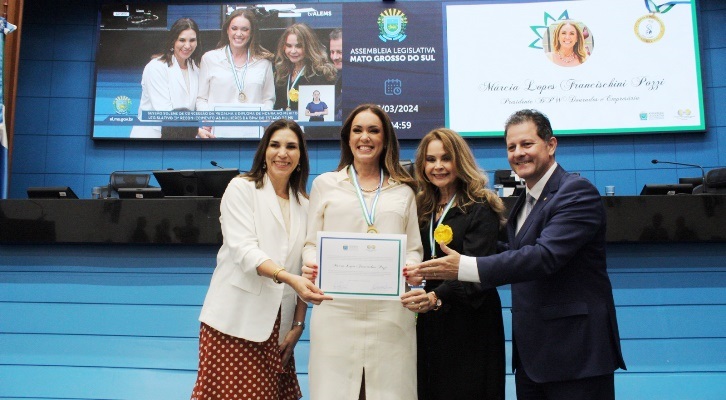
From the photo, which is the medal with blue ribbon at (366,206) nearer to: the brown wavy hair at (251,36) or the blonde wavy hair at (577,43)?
the brown wavy hair at (251,36)

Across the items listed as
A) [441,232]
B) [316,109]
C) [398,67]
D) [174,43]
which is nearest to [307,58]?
[316,109]

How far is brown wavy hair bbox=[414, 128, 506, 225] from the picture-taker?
183 cm

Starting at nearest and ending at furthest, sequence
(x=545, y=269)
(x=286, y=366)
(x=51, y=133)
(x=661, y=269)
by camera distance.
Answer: (x=545, y=269) → (x=286, y=366) → (x=661, y=269) → (x=51, y=133)

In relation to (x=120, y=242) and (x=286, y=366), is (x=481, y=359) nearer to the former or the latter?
(x=286, y=366)

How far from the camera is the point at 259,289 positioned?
70.9 inches

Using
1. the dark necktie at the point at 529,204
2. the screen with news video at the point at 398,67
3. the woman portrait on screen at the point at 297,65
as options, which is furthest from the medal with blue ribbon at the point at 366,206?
the woman portrait on screen at the point at 297,65

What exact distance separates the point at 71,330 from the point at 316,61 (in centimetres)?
377

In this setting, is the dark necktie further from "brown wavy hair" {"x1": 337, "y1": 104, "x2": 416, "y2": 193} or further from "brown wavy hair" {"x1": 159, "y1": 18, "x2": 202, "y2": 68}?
"brown wavy hair" {"x1": 159, "y1": 18, "x2": 202, "y2": 68}

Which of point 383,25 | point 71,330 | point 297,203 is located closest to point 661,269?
point 297,203

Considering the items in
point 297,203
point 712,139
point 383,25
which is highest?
point 383,25

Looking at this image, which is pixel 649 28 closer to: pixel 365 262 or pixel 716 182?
pixel 716 182

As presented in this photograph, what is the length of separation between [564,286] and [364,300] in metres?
0.64

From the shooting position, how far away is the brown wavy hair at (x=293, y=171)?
1.97m

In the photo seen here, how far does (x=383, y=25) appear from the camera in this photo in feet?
18.6
